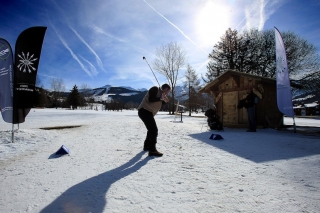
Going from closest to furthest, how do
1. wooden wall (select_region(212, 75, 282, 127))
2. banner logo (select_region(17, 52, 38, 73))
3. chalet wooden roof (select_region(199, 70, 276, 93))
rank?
banner logo (select_region(17, 52, 38, 73)) < chalet wooden roof (select_region(199, 70, 276, 93)) < wooden wall (select_region(212, 75, 282, 127))

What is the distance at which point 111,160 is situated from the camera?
3.76 meters

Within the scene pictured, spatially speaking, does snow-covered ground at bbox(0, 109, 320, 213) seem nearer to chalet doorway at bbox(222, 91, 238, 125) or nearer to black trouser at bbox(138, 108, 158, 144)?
black trouser at bbox(138, 108, 158, 144)

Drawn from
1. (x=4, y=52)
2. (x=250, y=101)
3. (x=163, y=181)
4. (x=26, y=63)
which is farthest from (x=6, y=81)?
(x=250, y=101)

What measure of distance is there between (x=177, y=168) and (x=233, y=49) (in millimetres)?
25952

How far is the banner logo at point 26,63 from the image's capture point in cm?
557

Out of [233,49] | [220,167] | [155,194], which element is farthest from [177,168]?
[233,49]

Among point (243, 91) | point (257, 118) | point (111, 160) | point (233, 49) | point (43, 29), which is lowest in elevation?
point (111, 160)

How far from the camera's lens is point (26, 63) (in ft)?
18.6

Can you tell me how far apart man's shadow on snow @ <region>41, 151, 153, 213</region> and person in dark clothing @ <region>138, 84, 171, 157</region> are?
1142mm

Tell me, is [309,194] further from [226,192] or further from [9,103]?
[9,103]

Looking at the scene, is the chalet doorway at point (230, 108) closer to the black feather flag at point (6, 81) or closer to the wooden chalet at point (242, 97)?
the wooden chalet at point (242, 97)

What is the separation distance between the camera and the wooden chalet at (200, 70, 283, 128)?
927 cm

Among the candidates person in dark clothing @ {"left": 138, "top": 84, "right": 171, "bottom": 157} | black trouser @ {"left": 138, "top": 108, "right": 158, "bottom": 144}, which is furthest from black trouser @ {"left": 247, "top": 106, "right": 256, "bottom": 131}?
black trouser @ {"left": 138, "top": 108, "right": 158, "bottom": 144}

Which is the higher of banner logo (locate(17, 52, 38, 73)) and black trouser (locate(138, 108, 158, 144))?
banner logo (locate(17, 52, 38, 73))
